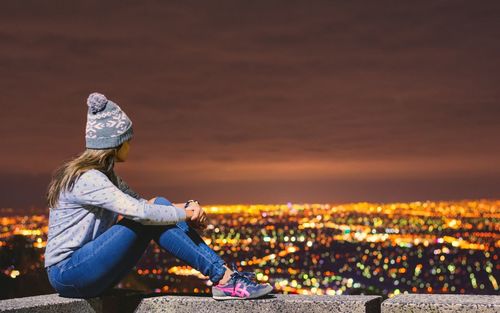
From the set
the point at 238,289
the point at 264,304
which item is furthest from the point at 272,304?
the point at 238,289

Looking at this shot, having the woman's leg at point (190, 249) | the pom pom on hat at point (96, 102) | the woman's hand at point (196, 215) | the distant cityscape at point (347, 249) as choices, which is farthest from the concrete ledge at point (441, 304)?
the distant cityscape at point (347, 249)

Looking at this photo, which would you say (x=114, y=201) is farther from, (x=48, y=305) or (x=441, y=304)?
(x=441, y=304)

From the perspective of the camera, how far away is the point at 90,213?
4.46 meters

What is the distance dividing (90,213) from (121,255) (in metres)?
0.34

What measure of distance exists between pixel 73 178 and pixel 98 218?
0.32 meters

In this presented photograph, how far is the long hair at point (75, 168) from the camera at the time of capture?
4364 mm

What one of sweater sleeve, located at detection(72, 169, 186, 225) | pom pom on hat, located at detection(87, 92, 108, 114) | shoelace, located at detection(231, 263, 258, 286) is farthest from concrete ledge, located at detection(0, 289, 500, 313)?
pom pom on hat, located at detection(87, 92, 108, 114)

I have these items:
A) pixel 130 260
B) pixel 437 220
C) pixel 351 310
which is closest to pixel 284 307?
pixel 351 310

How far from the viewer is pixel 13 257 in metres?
25.8

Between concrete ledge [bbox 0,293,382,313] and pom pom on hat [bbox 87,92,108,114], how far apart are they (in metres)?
1.28

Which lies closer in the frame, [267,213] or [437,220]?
[267,213]

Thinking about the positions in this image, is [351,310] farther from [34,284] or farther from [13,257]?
[13,257]

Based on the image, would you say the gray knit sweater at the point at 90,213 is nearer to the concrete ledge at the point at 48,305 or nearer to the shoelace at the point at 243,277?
the concrete ledge at the point at 48,305

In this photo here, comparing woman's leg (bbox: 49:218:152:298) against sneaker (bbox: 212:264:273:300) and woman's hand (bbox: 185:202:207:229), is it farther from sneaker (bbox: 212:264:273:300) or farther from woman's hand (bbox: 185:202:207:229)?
sneaker (bbox: 212:264:273:300)
